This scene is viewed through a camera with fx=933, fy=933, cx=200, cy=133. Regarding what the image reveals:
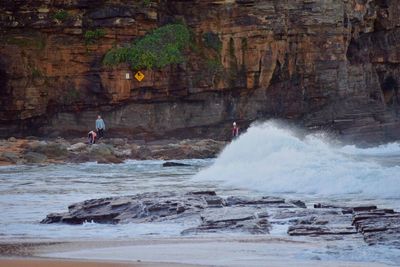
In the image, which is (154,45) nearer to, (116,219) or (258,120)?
(258,120)

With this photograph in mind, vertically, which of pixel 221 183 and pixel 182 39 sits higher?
pixel 182 39

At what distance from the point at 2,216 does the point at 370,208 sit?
5591mm

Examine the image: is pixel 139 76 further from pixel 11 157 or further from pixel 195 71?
pixel 11 157

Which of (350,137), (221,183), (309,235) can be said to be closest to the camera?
(309,235)

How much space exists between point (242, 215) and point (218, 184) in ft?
26.6

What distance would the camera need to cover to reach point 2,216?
14367 millimetres

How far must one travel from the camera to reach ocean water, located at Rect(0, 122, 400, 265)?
12266 mm

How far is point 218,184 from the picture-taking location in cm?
2098

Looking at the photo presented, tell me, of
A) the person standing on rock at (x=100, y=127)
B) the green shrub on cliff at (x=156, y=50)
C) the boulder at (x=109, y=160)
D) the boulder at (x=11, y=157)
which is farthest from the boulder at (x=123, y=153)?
the green shrub on cliff at (x=156, y=50)

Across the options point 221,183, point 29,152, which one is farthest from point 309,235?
point 29,152

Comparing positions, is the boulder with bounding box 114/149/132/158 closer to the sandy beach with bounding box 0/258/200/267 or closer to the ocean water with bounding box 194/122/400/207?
the ocean water with bounding box 194/122/400/207

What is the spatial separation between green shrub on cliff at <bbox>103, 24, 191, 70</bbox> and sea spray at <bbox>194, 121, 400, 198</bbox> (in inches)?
442

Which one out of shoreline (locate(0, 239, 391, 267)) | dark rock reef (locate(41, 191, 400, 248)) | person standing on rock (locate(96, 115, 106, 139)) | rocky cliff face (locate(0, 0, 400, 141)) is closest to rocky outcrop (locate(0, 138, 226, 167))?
person standing on rock (locate(96, 115, 106, 139))

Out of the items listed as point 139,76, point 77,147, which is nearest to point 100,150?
point 77,147
